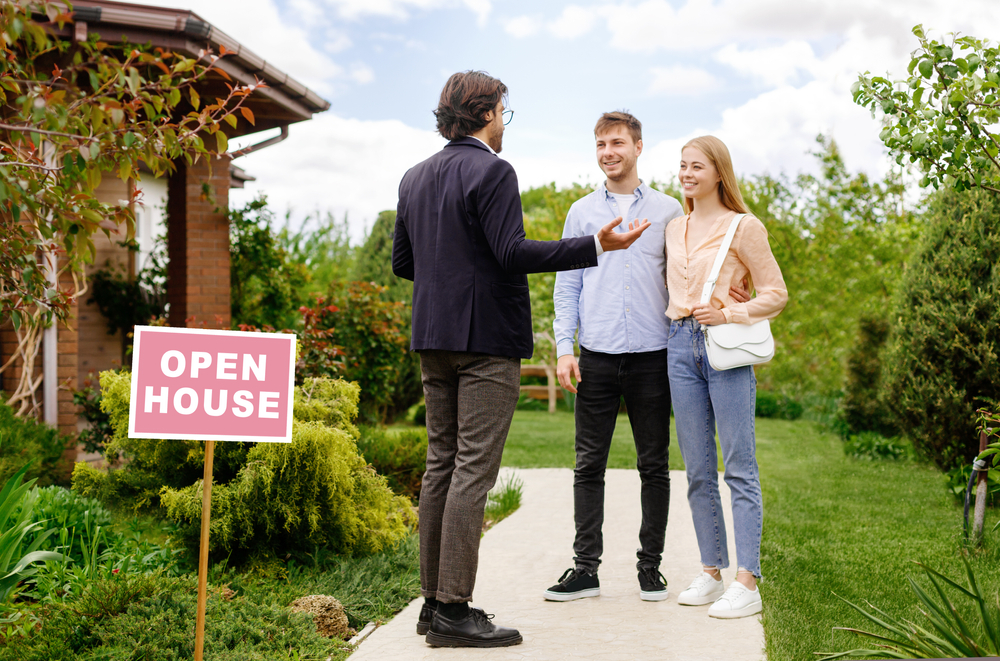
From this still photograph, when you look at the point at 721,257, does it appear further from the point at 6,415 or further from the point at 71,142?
the point at 6,415

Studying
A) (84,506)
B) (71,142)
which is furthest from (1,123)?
(84,506)

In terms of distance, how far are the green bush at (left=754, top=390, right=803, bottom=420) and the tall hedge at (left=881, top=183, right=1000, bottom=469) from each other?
9064 mm

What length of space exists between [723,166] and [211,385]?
7.40 ft

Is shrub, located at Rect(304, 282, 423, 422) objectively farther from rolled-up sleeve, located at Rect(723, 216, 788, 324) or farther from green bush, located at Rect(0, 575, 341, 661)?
rolled-up sleeve, located at Rect(723, 216, 788, 324)

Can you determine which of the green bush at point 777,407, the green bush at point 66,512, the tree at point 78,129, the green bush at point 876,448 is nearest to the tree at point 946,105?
the tree at point 78,129

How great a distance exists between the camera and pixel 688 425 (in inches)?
135

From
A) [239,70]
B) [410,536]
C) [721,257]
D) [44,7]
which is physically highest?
[239,70]

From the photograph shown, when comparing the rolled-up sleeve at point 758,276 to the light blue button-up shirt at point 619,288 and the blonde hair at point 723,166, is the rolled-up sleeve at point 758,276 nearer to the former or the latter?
the blonde hair at point 723,166

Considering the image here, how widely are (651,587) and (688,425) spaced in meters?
0.75

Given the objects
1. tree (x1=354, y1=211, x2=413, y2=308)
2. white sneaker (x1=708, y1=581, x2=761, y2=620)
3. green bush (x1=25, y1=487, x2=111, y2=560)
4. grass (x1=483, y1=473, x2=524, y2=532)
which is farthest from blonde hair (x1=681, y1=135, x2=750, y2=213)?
tree (x1=354, y1=211, x2=413, y2=308)

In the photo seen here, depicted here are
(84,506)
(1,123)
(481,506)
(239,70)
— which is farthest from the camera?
(239,70)

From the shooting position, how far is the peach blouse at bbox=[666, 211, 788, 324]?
3307 millimetres

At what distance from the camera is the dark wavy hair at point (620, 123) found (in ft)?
11.6

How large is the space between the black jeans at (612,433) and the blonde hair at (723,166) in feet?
2.30
